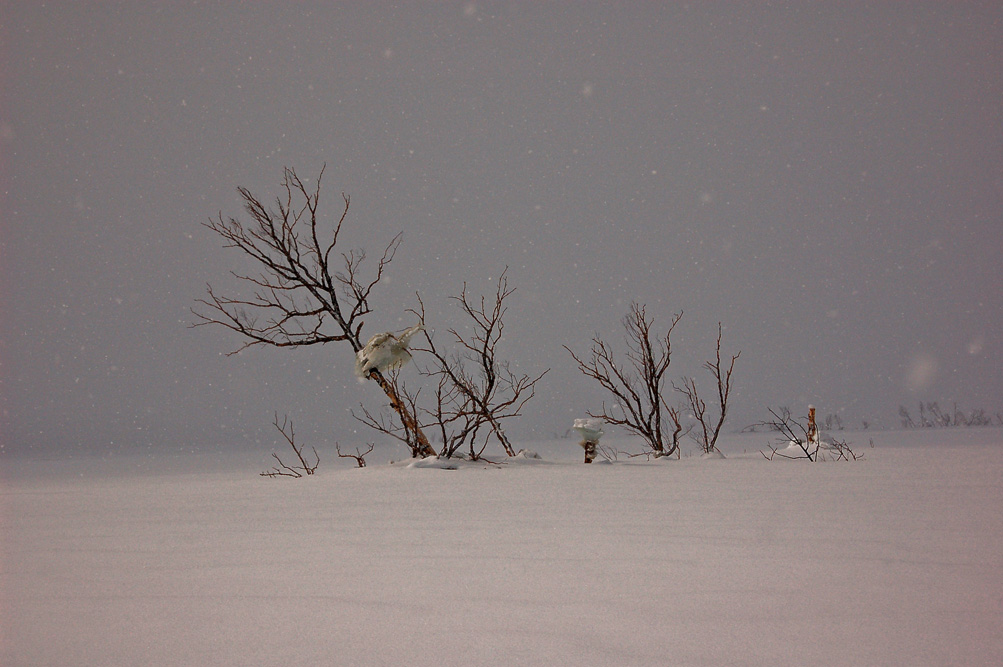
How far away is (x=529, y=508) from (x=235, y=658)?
2.02 meters

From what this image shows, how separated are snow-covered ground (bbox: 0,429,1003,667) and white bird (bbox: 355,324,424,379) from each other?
2.73 meters

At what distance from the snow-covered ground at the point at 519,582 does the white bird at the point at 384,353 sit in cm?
273

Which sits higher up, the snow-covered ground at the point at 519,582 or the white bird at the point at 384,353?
the white bird at the point at 384,353

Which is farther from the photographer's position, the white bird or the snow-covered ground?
the white bird

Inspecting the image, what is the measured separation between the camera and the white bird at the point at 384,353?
239 inches

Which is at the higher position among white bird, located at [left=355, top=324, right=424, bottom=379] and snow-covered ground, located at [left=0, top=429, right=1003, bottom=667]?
white bird, located at [left=355, top=324, right=424, bottom=379]

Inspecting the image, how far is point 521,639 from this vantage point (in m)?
1.34

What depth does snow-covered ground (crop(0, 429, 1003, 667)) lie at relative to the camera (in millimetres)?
A: 1304

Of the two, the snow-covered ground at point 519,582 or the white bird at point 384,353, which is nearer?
the snow-covered ground at point 519,582

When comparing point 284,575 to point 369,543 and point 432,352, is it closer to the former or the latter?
point 369,543

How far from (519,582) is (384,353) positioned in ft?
14.9

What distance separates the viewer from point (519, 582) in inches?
68.8

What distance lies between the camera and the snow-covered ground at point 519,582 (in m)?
1.30

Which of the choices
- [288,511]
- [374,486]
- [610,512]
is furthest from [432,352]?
[610,512]
